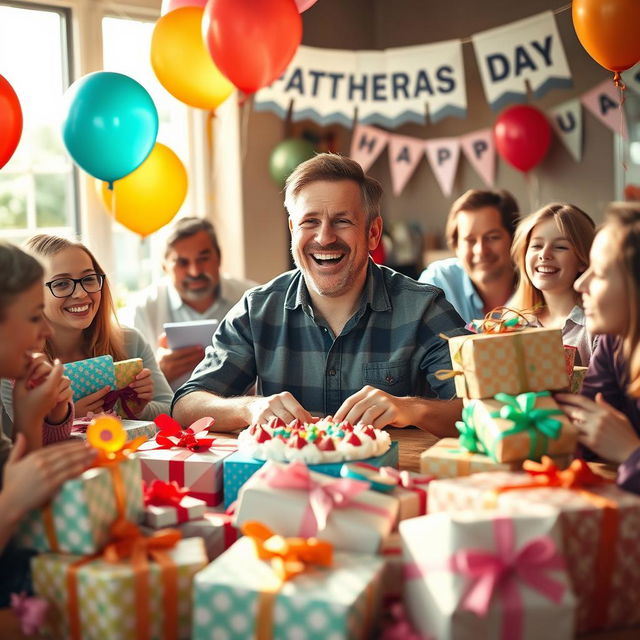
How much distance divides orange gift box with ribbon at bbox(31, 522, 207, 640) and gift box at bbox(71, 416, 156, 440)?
623 mm

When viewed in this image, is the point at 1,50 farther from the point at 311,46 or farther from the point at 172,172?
the point at 311,46

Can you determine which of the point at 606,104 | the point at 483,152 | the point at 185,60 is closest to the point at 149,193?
the point at 185,60

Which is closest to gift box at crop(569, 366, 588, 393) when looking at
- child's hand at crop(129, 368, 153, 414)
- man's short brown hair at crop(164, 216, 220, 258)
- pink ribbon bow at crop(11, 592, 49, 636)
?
child's hand at crop(129, 368, 153, 414)

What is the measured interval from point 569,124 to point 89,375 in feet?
12.2

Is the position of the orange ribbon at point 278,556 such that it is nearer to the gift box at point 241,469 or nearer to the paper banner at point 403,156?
the gift box at point 241,469

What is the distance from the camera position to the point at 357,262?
214cm

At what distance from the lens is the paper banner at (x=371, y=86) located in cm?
486

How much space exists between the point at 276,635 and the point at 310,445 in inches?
18.5

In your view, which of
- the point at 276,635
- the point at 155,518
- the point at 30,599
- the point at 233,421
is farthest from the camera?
the point at 233,421

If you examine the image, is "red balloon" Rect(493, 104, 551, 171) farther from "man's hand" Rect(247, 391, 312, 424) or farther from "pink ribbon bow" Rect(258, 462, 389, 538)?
"pink ribbon bow" Rect(258, 462, 389, 538)

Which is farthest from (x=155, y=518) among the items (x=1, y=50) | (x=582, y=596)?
(x=1, y=50)

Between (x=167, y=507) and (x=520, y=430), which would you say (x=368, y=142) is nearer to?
(x=520, y=430)

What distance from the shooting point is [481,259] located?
10.6 ft

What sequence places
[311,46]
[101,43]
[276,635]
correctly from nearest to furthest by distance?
Result: [276,635] → [101,43] → [311,46]
